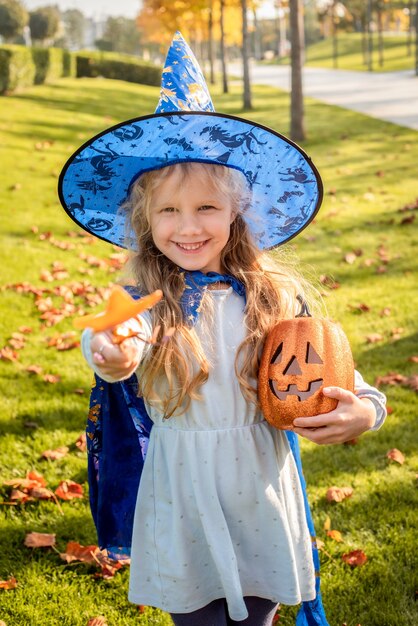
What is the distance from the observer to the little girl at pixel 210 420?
7.16 feet

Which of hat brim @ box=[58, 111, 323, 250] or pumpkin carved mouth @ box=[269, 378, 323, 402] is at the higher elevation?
hat brim @ box=[58, 111, 323, 250]

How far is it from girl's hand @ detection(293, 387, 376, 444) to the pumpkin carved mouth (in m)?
0.07

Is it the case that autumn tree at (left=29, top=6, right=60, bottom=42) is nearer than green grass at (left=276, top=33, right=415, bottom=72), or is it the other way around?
green grass at (left=276, top=33, right=415, bottom=72)

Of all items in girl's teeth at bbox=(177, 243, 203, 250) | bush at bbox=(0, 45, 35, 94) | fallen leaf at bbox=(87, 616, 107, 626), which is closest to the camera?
girl's teeth at bbox=(177, 243, 203, 250)

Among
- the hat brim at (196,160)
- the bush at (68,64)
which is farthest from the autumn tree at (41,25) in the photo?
the hat brim at (196,160)

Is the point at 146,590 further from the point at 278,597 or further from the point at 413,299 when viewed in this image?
the point at 413,299

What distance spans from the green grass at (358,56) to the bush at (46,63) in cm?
2125

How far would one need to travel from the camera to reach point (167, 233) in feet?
7.22

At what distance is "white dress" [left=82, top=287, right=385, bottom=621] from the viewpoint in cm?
220

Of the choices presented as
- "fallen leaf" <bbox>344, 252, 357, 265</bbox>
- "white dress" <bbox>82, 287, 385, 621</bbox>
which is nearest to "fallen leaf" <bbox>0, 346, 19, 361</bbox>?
"white dress" <bbox>82, 287, 385, 621</bbox>

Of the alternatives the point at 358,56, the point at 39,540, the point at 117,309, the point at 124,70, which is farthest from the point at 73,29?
the point at 117,309

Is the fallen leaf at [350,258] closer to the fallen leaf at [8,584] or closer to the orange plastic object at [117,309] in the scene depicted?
the fallen leaf at [8,584]

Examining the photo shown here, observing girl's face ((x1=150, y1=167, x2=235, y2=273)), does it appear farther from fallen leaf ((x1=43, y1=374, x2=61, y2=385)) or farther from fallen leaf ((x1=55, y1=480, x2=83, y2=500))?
fallen leaf ((x1=43, y1=374, x2=61, y2=385))

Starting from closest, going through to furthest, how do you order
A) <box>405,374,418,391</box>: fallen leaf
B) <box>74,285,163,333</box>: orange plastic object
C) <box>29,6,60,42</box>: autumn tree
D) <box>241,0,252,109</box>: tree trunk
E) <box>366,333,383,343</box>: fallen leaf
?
<box>74,285,163,333</box>: orange plastic object, <box>405,374,418,391</box>: fallen leaf, <box>366,333,383,343</box>: fallen leaf, <box>241,0,252,109</box>: tree trunk, <box>29,6,60,42</box>: autumn tree
